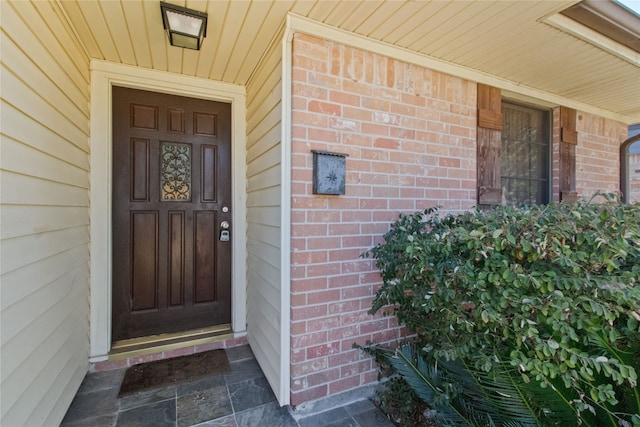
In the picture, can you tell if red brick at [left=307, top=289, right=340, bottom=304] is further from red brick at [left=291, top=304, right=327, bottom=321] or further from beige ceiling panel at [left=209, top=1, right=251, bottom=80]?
beige ceiling panel at [left=209, top=1, right=251, bottom=80]

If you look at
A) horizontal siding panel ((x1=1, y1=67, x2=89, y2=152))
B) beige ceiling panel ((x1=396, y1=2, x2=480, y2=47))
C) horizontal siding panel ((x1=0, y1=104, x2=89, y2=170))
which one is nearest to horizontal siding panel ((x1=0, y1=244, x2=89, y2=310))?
horizontal siding panel ((x1=0, y1=104, x2=89, y2=170))

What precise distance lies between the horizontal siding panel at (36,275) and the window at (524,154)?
3412mm

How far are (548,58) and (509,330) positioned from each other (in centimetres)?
218

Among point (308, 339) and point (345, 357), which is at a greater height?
point (308, 339)

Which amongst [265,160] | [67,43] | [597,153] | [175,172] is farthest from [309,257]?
[597,153]

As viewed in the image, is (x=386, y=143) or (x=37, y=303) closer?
(x=37, y=303)

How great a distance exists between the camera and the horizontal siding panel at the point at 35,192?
1.18 metres

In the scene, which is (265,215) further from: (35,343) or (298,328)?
(35,343)

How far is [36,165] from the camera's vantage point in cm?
140

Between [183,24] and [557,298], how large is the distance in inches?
86.6

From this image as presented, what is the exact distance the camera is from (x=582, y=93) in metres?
2.81

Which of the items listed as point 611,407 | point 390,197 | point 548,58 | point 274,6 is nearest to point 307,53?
point 274,6

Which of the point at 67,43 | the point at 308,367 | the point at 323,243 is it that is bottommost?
the point at 308,367

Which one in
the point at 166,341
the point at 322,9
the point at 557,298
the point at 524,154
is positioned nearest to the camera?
the point at 557,298
